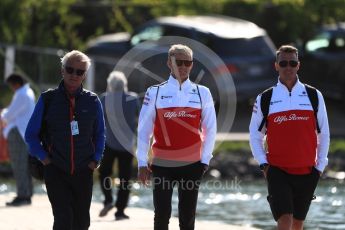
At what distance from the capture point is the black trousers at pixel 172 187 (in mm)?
9570

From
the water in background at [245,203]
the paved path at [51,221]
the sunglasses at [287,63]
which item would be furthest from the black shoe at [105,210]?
the sunglasses at [287,63]

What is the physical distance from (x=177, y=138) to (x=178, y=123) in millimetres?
123

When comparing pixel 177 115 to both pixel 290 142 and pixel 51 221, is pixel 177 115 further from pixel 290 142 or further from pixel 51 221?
pixel 51 221

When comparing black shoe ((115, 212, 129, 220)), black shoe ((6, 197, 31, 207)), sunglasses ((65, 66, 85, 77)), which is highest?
sunglasses ((65, 66, 85, 77))

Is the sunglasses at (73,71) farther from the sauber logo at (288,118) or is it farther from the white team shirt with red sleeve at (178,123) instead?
the sauber logo at (288,118)

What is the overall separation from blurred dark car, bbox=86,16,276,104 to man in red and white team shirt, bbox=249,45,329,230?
41.2 feet

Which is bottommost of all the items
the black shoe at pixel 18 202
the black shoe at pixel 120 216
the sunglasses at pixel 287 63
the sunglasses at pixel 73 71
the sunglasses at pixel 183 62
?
the black shoe at pixel 120 216

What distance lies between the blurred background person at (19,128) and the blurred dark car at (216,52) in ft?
23.0

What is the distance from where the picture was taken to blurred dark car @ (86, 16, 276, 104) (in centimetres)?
2278

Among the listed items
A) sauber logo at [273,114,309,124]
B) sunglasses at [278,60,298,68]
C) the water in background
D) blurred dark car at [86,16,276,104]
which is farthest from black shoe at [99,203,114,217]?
blurred dark car at [86,16,276,104]

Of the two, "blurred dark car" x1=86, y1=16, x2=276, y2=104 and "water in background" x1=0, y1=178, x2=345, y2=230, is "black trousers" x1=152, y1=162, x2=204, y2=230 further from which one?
"blurred dark car" x1=86, y1=16, x2=276, y2=104

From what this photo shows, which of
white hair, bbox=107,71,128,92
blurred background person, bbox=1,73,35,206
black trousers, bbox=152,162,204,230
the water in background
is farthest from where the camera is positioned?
the water in background

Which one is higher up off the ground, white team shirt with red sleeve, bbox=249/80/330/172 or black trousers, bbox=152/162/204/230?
white team shirt with red sleeve, bbox=249/80/330/172

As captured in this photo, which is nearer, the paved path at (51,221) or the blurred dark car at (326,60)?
the paved path at (51,221)
